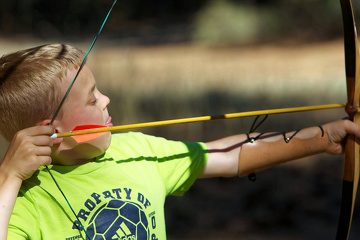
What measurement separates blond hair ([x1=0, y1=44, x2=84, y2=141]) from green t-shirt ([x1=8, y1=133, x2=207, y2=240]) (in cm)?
11

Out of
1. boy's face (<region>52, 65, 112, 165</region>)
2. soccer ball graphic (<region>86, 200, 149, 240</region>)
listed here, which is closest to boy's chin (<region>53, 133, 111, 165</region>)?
boy's face (<region>52, 65, 112, 165</region>)

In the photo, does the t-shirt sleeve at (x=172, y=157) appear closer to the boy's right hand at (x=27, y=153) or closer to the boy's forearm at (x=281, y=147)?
the boy's forearm at (x=281, y=147)

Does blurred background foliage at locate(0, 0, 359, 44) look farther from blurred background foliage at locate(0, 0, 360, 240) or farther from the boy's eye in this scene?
the boy's eye

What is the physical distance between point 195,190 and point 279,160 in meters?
1.36

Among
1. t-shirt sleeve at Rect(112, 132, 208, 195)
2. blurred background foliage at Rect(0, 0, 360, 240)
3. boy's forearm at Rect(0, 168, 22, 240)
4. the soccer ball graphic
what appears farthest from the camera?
blurred background foliage at Rect(0, 0, 360, 240)

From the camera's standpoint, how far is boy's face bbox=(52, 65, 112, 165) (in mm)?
985

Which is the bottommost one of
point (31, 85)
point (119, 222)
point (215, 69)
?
point (119, 222)

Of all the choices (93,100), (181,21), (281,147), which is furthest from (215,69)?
(93,100)

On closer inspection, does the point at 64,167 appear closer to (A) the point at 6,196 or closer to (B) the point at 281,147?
(A) the point at 6,196

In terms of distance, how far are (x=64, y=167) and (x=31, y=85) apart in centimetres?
17

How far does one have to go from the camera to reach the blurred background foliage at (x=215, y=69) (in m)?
1.44

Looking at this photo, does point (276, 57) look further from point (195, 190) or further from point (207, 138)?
point (195, 190)

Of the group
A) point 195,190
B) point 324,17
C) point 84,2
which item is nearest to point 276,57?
point 324,17

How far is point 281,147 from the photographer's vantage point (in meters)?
1.17
